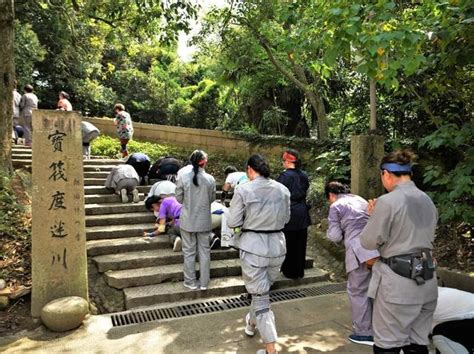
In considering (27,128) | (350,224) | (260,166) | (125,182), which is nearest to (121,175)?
(125,182)

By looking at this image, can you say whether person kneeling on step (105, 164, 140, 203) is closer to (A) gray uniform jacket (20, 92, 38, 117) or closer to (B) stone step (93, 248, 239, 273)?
(B) stone step (93, 248, 239, 273)

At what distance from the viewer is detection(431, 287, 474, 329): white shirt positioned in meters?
3.18

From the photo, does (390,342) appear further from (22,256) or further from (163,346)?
(22,256)

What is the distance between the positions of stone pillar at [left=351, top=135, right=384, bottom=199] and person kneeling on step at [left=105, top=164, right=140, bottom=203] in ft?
13.1

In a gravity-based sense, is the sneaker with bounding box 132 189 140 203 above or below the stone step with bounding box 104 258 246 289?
above

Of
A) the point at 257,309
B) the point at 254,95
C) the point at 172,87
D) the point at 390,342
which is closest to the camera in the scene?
the point at 390,342

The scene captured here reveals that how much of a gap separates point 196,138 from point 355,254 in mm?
8738

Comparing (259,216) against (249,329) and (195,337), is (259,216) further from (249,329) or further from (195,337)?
(195,337)

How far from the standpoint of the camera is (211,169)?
10.2 meters

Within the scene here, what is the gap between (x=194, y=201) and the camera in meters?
5.09

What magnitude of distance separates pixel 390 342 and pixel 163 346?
83.5 inches

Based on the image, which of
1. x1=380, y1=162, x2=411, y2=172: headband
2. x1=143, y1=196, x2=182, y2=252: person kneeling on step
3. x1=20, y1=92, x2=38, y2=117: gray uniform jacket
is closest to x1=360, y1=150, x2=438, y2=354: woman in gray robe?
x1=380, y1=162, x2=411, y2=172: headband

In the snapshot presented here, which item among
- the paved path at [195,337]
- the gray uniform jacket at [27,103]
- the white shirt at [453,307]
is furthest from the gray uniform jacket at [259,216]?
the gray uniform jacket at [27,103]

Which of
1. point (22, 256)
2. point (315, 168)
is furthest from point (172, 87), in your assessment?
point (22, 256)
